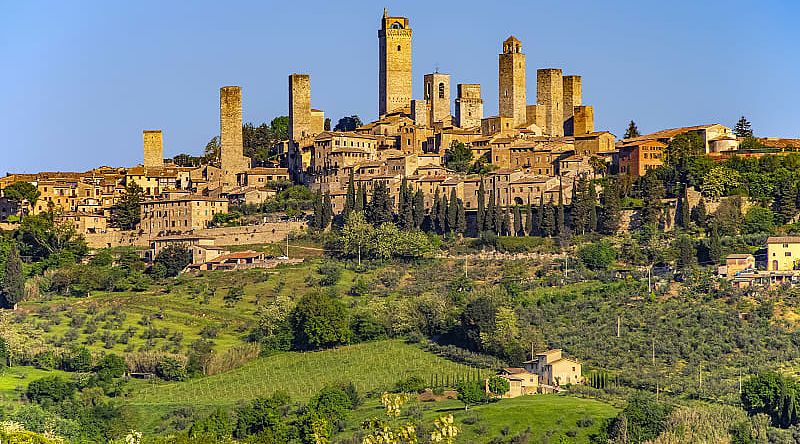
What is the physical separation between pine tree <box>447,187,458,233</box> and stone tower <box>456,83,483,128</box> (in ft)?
39.8

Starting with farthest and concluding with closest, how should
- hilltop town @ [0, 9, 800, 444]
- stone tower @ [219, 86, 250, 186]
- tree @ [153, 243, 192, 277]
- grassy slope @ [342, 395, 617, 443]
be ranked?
1. stone tower @ [219, 86, 250, 186]
2. tree @ [153, 243, 192, 277]
3. hilltop town @ [0, 9, 800, 444]
4. grassy slope @ [342, 395, 617, 443]

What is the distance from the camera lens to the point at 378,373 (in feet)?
173

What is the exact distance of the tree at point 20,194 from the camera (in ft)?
222

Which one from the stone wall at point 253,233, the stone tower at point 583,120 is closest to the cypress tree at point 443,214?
the stone wall at point 253,233

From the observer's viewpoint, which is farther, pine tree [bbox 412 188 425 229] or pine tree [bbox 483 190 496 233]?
pine tree [bbox 412 188 425 229]

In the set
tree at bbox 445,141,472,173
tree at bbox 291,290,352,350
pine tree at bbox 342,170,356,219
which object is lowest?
tree at bbox 291,290,352,350

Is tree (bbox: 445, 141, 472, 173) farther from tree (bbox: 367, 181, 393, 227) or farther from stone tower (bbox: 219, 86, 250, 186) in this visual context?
stone tower (bbox: 219, 86, 250, 186)

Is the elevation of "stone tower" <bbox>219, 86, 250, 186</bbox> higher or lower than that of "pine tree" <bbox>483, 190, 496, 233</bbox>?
higher

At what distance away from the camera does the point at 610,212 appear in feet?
202

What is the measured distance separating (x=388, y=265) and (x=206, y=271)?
6445 mm

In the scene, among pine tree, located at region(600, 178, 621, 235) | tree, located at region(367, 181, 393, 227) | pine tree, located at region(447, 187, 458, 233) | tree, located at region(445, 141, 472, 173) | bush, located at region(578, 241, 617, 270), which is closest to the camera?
bush, located at region(578, 241, 617, 270)

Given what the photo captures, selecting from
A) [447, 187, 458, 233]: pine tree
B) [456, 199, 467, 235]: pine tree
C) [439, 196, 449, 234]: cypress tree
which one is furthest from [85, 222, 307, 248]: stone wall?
[456, 199, 467, 235]: pine tree

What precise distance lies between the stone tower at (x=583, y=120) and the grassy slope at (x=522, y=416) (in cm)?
2670

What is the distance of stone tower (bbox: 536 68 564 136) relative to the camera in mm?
74812
